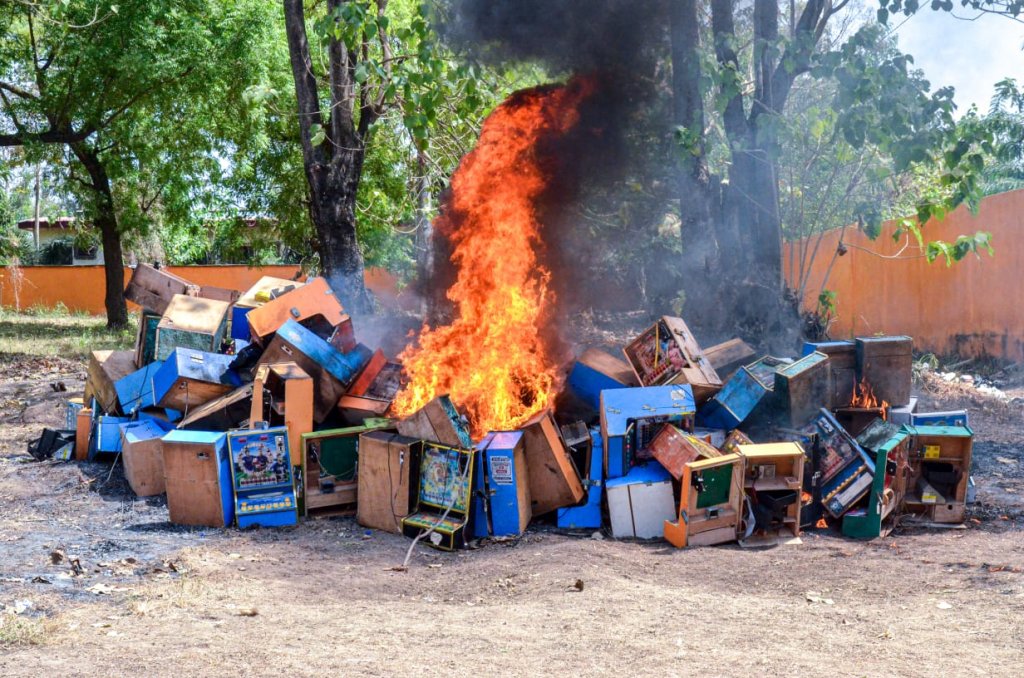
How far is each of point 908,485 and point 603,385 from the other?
2.62 meters

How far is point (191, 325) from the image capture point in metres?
9.20

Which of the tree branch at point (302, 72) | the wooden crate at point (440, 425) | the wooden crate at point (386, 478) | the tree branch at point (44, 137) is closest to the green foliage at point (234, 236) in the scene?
the tree branch at point (44, 137)

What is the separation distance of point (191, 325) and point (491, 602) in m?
5.00

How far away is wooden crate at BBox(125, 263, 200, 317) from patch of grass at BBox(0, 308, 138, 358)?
8.42 metres

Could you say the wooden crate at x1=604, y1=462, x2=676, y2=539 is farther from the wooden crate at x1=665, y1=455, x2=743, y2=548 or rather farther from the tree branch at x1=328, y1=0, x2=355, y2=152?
the tree branch at x1=328, y1=0, x2=355, y2=152

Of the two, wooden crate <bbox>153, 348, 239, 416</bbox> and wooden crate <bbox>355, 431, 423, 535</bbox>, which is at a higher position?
wooden crate <bbox>153, 348, 239, 416</bbox>

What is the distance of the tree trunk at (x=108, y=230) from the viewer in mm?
20953

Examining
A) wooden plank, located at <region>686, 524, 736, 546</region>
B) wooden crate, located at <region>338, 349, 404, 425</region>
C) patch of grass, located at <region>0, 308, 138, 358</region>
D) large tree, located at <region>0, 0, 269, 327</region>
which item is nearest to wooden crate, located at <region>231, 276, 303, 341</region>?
wooden crate, located at <region>338, 349, 404, 425</region>

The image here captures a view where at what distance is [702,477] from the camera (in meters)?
6.56

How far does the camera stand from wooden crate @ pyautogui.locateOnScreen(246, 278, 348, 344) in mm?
8773

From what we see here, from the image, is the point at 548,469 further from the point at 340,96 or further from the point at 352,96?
the point at 340,96

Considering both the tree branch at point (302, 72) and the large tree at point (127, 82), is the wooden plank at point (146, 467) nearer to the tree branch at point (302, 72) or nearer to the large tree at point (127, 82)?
the tree branch at point (302, 72)

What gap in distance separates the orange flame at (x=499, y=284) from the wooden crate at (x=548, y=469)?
0.82 meters

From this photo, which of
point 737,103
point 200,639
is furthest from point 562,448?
point 737,103
